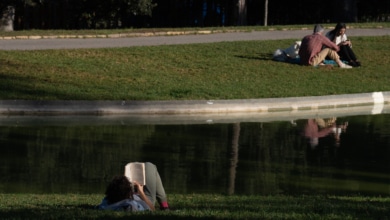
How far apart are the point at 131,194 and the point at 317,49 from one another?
59.6 feet

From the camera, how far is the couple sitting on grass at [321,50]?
2788 cm

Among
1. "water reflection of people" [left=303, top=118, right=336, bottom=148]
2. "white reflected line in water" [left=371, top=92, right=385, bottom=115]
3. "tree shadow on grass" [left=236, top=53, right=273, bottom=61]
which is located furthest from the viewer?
"tree shadow on grass" [left=236, top=53, right=273, bottom=61]

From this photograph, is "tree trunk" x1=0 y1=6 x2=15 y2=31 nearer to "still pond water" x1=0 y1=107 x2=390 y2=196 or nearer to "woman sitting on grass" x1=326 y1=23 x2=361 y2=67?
"woman sitting on grass" x1=326 y1=23 x2=361 y2=67

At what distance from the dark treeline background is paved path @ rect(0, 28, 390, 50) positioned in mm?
5015

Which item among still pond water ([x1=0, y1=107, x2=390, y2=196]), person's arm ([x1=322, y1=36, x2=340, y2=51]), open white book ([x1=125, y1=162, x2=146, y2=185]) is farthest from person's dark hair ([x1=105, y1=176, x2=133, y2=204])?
person's arm ([x1=322, y1=36, x2=340, y2=51])

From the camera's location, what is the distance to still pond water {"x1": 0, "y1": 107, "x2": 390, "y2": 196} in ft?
46.2

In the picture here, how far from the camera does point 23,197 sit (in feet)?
39.2

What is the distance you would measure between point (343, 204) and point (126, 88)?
13547 millimetres

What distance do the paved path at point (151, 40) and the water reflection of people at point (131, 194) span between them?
713 inches

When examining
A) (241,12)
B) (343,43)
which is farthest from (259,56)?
(241,12)

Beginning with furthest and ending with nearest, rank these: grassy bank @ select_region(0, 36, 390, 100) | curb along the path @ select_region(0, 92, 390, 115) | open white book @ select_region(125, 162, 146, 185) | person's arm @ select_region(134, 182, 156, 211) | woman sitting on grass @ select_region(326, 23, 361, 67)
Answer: woman sitting on grass @ select_region(326, 23, 361, 67) < grassy bank @ select_region(0, 36, 390, 100) < curb along the path @ select_region(0, 92, 390, 115) < open white book @ select_region(125, 162, 146, 185) < person's arm @ select_region(134, 182, 156, 211)

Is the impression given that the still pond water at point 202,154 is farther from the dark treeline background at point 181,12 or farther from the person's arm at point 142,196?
the dark treeline background at point 181,12

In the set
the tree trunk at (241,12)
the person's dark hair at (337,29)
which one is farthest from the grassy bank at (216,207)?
the tree trunk at (241,12)

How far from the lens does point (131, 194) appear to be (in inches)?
411
